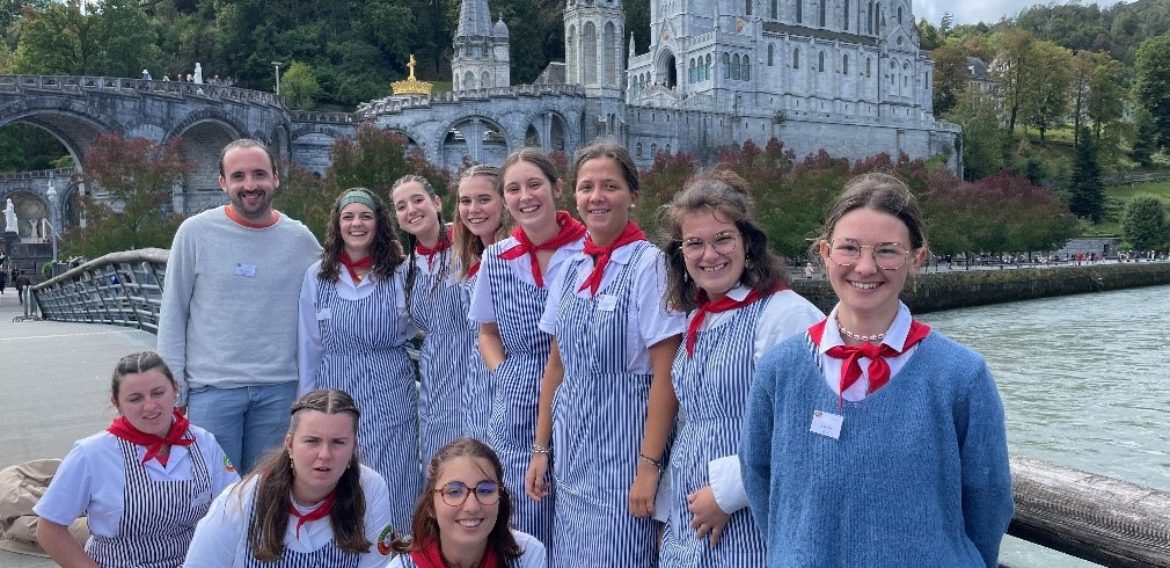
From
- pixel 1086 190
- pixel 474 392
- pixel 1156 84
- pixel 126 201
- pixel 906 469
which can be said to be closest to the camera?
pixel 906 469

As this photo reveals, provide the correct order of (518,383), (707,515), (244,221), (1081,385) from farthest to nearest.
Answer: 1. (1081,385)
2. (244,221)
3. (518,383)
4. (707,515)

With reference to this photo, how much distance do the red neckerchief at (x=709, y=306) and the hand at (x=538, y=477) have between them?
32.7 inches

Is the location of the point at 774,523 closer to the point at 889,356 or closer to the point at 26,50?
the point at 889,356

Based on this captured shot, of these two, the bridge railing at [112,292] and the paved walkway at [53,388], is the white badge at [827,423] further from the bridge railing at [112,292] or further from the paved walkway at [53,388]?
the bridge railing at [112,292]

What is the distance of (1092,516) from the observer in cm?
261

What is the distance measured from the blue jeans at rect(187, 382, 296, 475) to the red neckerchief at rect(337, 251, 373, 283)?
607 millimetres

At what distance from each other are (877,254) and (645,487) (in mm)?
1225

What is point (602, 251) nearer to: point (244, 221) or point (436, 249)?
point (436, 249)

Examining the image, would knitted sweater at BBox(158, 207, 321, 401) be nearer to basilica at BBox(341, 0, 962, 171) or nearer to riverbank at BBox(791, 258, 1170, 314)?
riverbank at BBox(791, 258, 1170, 314)

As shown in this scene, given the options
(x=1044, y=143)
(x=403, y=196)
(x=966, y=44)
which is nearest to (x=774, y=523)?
(x=403, y=196)

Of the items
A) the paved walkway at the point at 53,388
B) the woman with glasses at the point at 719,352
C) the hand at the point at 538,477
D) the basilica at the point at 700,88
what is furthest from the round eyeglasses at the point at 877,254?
the basilica at the point at 700,88

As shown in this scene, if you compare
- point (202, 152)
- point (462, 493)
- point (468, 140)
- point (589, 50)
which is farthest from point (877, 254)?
point (589, 50)

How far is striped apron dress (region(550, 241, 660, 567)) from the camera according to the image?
330cm

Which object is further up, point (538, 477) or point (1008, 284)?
point (538, 477)
